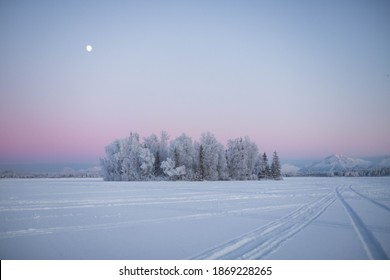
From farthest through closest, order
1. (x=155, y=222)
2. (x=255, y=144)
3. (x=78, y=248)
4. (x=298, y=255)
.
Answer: (x=255, y=144) < (x=155, y=222) < (x=78, y=248) < (x=298, y=255)

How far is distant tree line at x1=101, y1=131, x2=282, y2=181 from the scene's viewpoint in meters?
76.5

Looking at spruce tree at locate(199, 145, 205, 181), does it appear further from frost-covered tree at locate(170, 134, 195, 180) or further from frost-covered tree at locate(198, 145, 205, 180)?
frost-covered tree at locate(170, 134, 195, 180)

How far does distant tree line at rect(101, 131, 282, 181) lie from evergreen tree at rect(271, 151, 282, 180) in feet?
2.78

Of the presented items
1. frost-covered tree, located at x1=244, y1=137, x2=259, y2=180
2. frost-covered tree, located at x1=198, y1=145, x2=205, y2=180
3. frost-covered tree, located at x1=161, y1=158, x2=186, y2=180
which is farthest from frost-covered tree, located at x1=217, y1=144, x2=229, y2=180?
frost-covered tree, located at x1=161, y1=158, x2=186, y2=180

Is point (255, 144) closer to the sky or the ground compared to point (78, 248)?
closer to the sky

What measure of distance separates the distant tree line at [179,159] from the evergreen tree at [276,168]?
85 centimetres

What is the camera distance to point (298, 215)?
14.6 meters

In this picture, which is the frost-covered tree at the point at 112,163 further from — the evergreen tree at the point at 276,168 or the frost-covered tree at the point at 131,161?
the evergreen tree at the point at 276,168

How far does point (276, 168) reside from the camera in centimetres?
9156

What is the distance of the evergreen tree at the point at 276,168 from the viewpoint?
298 feet

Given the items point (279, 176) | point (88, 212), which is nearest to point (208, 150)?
point (279, 176)

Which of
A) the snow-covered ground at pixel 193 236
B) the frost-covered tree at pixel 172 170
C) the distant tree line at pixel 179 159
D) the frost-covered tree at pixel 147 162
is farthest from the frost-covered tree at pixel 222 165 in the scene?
the snow-covered ground at pixel 193 236
